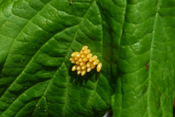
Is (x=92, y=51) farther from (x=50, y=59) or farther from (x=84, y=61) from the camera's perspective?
(x=50, y=59)

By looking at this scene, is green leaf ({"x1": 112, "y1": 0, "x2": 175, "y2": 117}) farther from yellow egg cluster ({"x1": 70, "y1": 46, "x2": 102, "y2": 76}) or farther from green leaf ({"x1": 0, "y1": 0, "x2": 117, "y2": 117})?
yellow egg cluster ({"x1": 70, "y1": 46, "x2": 102, "y2": 76})

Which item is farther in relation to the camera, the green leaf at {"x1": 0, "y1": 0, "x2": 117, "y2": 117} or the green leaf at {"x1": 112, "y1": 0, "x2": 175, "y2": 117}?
the green leaf at {"x1": 0, "y1": 0, "x2": 117, "y2": 117}

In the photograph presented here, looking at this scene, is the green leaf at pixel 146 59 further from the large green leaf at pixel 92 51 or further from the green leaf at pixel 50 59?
the green leaf at pixel 50 59

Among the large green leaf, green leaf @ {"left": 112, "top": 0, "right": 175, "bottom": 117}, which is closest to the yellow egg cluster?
the large green leaf

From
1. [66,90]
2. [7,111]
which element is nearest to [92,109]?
[66,90]

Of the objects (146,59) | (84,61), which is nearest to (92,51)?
(84,61)

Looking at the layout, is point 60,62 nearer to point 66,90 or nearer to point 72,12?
point 66,90

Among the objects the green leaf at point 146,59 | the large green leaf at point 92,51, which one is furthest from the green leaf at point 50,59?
the green leaf at point 146,59
